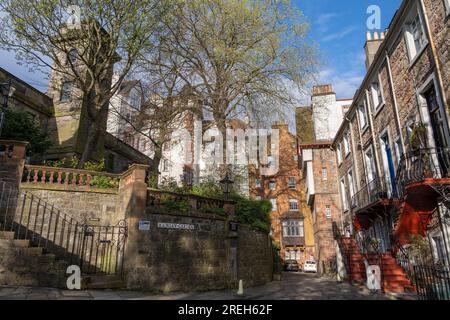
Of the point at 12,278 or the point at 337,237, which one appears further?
the point at 337,237

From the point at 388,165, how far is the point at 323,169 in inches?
494

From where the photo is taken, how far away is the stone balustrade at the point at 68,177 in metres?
12.0

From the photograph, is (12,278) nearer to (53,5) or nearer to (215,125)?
(53,5)

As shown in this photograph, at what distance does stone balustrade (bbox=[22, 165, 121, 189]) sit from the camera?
12.0 metres

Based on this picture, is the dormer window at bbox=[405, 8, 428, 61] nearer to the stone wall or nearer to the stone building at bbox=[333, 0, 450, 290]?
the stone building at bbox=[333, 0, 450, 290]

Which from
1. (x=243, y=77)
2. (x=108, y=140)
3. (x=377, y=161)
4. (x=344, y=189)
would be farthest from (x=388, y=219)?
(x=108, y=140)

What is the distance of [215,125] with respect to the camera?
19656mm

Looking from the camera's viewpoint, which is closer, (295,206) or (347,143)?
(347,143)

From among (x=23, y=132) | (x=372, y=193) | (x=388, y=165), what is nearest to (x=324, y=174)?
(x=372, y=193)

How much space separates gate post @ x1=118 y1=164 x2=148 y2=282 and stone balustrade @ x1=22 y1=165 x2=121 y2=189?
4.47ft

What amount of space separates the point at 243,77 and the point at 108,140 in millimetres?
13493

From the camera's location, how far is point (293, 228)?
130 feet

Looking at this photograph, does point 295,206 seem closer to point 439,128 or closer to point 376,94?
point 376,94

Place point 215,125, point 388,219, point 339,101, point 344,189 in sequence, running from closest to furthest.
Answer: point 388,219 → point 215,125 → point 344,189 → point 339,101
